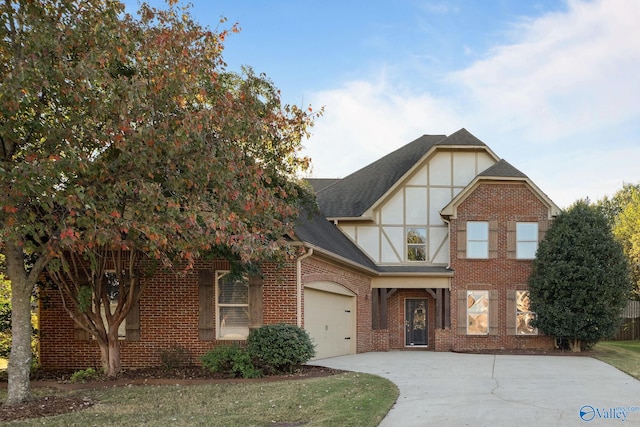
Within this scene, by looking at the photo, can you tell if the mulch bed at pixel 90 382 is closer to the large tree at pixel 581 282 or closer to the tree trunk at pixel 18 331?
the tree trunk at pixel 18 331

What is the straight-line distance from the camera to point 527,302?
65.3 feet

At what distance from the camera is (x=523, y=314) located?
65.4ft

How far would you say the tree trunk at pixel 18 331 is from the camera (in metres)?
9.13

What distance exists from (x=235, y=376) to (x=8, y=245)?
16.9 feet

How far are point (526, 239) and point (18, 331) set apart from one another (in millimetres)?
16201

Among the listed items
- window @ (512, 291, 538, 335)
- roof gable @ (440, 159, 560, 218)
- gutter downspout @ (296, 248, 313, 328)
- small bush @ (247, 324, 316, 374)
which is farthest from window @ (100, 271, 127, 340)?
window @ (512, 291, 538, 335)

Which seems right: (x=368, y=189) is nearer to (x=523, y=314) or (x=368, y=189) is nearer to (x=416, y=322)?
(x=416, y=322)

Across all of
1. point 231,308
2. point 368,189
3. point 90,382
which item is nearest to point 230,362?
point 231,308

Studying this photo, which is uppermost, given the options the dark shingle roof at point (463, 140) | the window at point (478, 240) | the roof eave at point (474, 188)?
the dark shingle roof at point (463, 140)

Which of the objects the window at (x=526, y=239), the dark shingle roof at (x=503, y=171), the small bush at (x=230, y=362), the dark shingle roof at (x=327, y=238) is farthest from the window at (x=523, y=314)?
the small bush at (x=230, y=362)

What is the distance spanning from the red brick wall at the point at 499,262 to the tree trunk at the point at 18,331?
564 inches

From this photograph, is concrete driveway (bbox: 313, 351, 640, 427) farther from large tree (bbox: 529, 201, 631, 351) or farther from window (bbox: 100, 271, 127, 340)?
window (bbox: 100, 271, 127, 340)

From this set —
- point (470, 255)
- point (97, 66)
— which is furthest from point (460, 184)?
point (97, 66)

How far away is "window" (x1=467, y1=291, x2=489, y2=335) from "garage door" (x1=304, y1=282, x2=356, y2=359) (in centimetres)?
442
